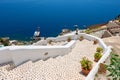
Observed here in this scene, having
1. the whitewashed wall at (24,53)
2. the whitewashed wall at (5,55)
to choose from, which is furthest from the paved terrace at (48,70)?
the whitewashed wall at (5,55)

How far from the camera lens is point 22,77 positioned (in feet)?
46.1

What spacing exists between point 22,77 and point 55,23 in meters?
114

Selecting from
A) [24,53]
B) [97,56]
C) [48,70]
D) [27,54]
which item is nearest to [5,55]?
[24,53]

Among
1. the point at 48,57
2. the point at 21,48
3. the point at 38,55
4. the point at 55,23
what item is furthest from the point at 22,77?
the point at 55,23

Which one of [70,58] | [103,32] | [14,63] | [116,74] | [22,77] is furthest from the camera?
[103,32]

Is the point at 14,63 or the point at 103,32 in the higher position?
the point at 103,32

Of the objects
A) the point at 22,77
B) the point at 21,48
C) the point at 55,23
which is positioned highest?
the point at 55,23

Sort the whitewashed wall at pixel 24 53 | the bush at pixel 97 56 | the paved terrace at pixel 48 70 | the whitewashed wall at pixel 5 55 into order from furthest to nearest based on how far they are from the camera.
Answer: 1. the bush at pixel 97 56
2. the whitewashed wall at pixel 24 53
3. the whitewashed wall at pixel 5 55
4. the paved terrace at pixel 48 70

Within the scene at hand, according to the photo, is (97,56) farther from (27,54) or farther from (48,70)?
(27,54)

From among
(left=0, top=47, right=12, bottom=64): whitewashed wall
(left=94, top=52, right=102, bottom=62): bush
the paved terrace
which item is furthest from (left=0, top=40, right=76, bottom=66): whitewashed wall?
(left=94, top=52, right=102, bottom=62): bush

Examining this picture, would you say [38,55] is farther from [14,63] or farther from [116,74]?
[116,74]

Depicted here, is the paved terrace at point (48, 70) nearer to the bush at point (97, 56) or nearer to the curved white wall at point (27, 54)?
the curved white wall at point (27, 54)


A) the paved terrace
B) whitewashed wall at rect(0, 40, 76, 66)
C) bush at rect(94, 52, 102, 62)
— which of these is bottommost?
the paved terrace

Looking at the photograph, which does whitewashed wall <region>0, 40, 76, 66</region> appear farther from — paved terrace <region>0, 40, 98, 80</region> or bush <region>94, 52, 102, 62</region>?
bush <region>94, 52, 102, 62</region>
